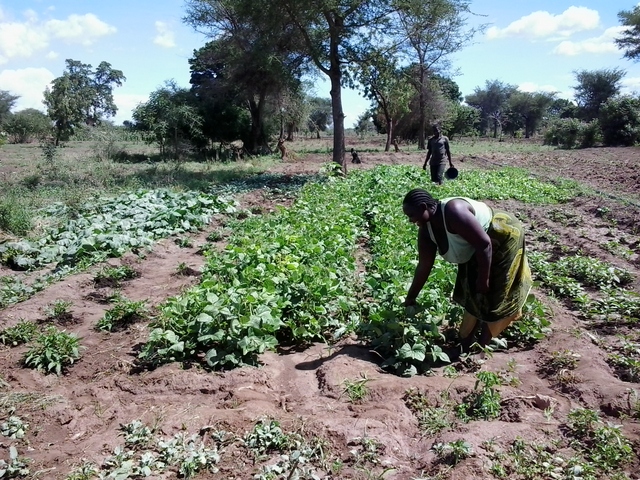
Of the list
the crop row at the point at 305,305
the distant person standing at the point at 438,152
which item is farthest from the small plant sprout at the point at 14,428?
the distant person standing at the point at 438,152

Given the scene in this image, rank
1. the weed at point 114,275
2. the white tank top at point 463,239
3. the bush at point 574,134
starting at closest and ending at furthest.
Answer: the white tank top at point 463,239 → the weed at point 114,275 → the bush at point 574,134

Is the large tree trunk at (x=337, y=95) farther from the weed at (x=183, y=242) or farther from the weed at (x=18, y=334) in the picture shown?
the weed at (x=18, y=334)

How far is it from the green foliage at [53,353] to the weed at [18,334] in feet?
1.12

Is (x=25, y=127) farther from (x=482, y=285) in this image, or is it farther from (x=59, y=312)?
(x=482, y=285)

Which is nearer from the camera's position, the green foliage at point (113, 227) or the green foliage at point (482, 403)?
the green foliage at point (482, 403)

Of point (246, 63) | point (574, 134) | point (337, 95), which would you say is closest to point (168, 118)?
point (246, 63)

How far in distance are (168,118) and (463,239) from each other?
2012 centimetres

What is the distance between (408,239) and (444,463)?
414cm

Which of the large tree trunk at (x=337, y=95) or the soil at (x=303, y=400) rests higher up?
the large tree trunk at (x=337, y=95)

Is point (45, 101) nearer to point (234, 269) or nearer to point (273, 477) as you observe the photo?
point (234, 269)

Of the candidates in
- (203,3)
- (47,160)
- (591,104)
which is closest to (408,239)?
(47,160)

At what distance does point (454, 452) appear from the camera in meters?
2.81

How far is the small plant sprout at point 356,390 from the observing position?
3.54m

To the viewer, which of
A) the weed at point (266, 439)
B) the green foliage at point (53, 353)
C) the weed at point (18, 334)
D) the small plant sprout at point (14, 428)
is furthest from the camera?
the weed at point (18, 334)
